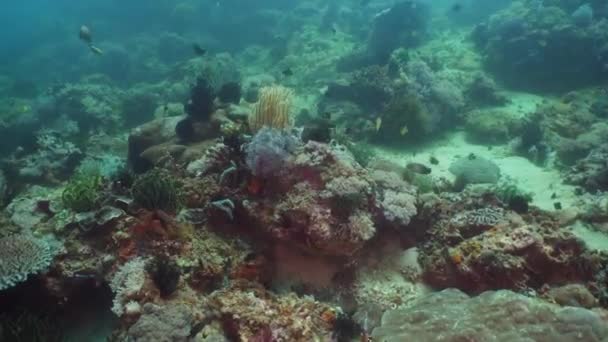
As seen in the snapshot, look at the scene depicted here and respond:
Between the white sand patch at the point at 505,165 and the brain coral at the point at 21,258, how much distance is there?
28.7ft

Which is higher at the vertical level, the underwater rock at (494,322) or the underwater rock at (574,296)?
the underwater rock at (494,322)

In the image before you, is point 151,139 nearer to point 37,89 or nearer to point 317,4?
point 37,89

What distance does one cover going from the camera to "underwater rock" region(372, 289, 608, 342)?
12.5 feet

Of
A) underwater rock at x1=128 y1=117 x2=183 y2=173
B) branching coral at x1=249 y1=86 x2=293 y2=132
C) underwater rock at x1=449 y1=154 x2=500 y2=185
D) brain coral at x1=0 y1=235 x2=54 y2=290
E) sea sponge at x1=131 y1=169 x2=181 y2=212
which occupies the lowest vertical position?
underwater rock at x1=449 y1=154 x2=500 y2=185

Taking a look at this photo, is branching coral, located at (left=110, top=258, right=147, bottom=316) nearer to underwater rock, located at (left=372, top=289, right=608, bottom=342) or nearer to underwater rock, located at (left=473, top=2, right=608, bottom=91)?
underwater rock, located at (left=372, top=289, right=608, bottom=342)

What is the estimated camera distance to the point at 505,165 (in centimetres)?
1157

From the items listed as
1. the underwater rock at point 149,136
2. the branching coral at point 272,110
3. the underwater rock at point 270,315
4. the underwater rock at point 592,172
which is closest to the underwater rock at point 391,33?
the underwater rock at point 592,172

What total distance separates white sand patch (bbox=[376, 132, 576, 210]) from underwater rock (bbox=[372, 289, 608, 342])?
209 inches

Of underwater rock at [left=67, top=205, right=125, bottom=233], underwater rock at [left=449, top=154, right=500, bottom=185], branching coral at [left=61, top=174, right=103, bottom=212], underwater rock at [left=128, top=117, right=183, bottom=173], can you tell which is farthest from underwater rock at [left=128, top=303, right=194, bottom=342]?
underwater rock at [left=449, top=154, right=500, bottom=185]

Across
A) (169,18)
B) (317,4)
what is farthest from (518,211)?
(169,18)

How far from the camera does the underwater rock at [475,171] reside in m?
10.1

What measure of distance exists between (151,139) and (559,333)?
900 centimetres

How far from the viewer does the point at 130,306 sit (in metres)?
4.46

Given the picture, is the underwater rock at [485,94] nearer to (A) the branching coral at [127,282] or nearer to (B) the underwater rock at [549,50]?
(B) the underwater rock at [549,50]
